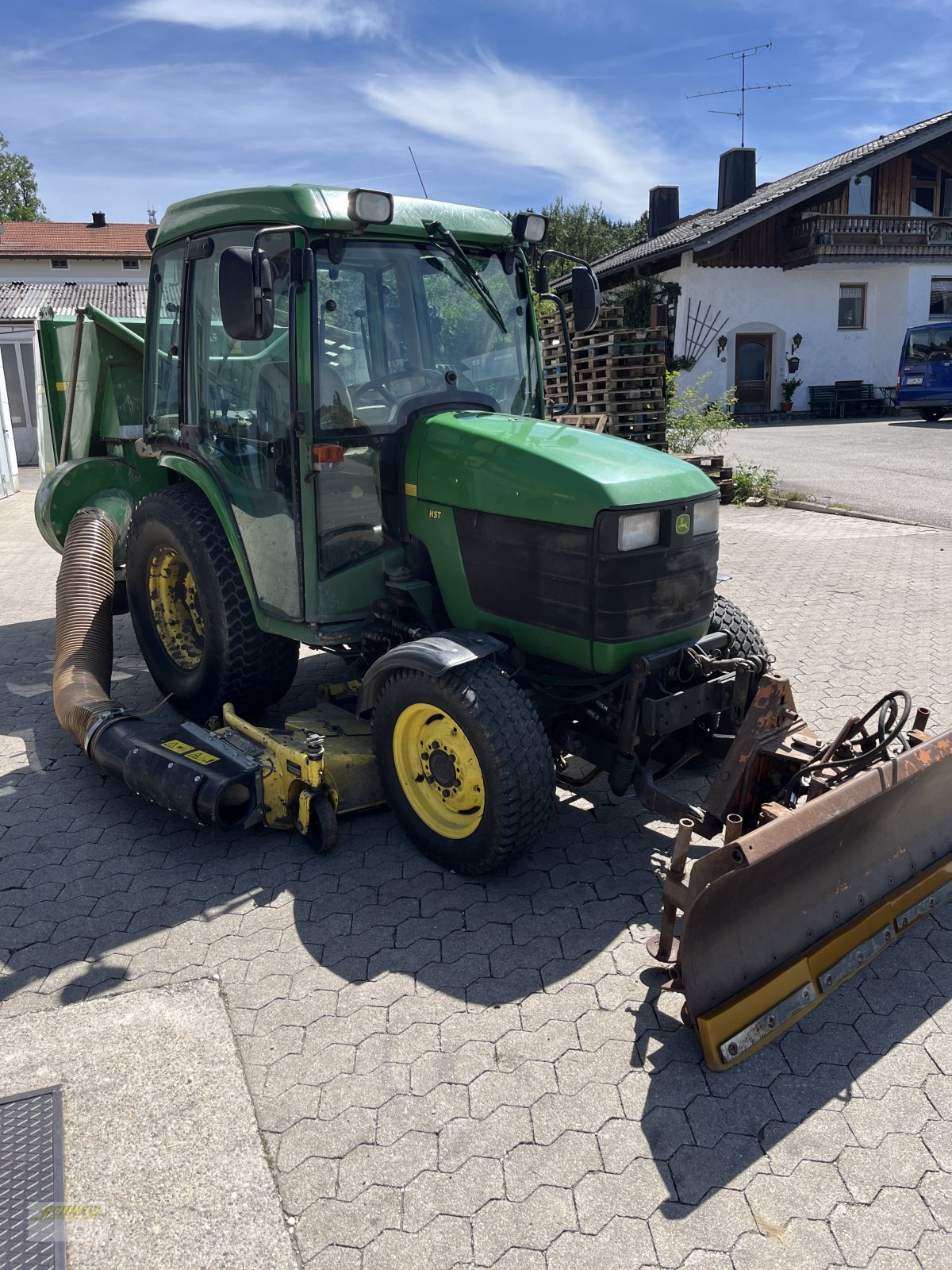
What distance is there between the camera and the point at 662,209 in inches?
1273

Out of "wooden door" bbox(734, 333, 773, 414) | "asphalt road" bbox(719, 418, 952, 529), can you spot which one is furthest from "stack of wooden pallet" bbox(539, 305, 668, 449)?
"wooden door" bbox(734, 333, 773, 414)

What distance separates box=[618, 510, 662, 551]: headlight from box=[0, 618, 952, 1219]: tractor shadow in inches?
51.4

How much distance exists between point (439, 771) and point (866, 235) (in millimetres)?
26293

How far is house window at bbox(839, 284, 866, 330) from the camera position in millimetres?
27062

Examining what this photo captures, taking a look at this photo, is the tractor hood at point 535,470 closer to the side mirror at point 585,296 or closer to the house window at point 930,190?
the side mirror at point 585,296

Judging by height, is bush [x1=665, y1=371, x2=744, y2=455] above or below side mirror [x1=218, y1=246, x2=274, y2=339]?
below

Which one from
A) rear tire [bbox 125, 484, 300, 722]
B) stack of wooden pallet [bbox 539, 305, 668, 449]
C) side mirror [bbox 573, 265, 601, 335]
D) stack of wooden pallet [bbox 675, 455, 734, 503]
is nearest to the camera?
side mirror [bbox 573, 265, 601, 335]

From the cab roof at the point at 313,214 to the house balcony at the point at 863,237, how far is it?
76.7 feet

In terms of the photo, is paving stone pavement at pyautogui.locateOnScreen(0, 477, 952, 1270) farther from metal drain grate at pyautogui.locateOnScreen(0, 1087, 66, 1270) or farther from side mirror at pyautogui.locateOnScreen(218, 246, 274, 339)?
side mirror at pyautogui.locateOnScreen(218, 246, 274, 339)

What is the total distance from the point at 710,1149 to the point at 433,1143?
73cm

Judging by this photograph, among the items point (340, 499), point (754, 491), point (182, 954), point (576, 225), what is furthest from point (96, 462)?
point (576, 225)

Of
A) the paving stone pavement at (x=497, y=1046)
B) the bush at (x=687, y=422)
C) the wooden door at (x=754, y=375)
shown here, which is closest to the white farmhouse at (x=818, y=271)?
the wooden door at (x=754, y=375)

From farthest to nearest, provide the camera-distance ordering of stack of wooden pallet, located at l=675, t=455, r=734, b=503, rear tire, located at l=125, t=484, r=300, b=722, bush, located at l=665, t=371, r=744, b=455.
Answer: bush, located at l=665, t=371, r=744, b=455, stack of wooden pallet, located at l=675, t=455, r=734, b=503, rear tire, located at l=125, t=484, r=300, b=722

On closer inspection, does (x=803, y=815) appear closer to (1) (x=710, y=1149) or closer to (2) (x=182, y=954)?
(1) (x=710, y=1149)
